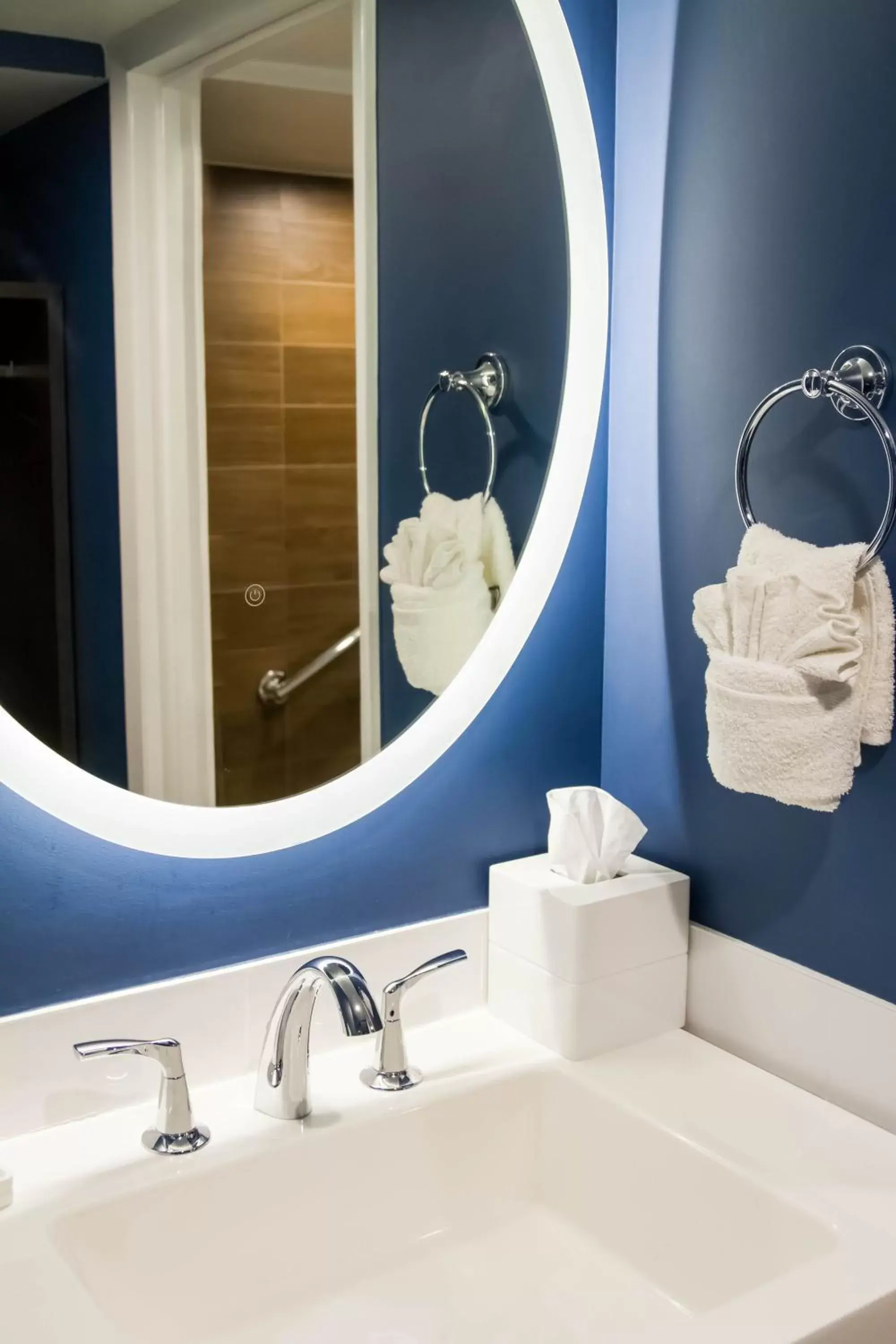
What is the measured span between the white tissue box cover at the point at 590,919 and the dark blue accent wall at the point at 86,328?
0.42m

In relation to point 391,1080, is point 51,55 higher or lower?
higher


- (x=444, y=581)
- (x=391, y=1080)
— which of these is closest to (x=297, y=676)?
(x=444, y=581)

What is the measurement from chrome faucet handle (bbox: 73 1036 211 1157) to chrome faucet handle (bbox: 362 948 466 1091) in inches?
6.7

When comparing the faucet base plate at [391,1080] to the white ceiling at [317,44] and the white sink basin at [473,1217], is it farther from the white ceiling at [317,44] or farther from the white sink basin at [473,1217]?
the white ceiling at [317,44]

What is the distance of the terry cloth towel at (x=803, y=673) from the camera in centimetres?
105

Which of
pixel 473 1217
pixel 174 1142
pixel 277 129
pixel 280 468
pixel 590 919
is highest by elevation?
pixel 277 129

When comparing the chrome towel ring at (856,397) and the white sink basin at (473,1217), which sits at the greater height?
the chrome towel ring at (856,397)

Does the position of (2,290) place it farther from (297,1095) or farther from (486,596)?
(297,1095)

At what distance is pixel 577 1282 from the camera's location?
1122mm

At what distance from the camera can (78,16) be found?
102cm

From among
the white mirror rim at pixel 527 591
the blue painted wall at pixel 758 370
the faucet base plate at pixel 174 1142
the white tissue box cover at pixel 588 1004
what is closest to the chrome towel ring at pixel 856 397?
the blue painted wall at pixel 758 370

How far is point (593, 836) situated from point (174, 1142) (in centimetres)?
48

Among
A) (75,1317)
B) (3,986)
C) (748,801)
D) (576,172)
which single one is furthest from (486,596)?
(75,1317)

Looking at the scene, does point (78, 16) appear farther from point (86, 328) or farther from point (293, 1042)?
point (293, 1042)
